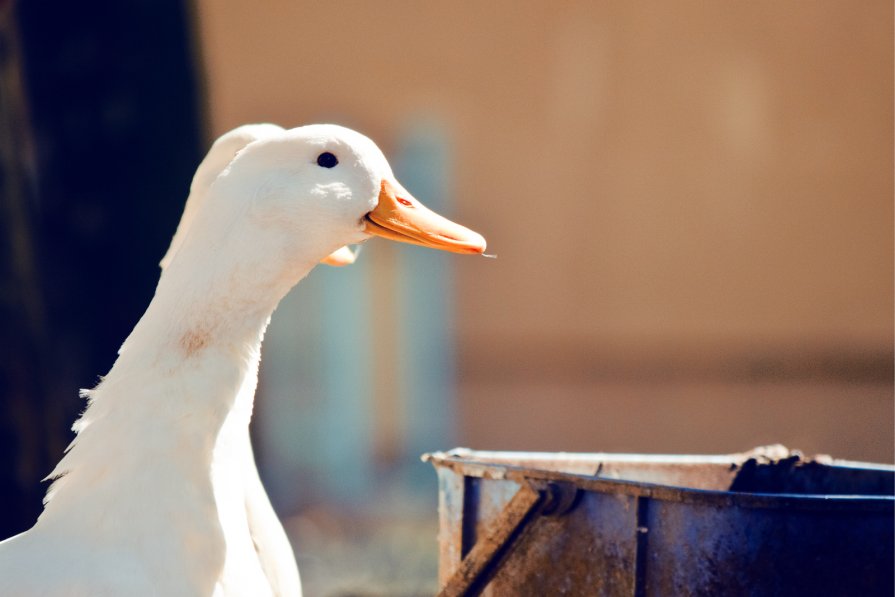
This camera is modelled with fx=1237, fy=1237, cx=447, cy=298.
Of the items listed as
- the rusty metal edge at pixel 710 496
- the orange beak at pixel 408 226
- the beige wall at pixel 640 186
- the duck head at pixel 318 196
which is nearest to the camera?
the rusty metal edge at pixel 710 496

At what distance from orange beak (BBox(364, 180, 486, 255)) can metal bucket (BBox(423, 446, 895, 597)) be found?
47 cm

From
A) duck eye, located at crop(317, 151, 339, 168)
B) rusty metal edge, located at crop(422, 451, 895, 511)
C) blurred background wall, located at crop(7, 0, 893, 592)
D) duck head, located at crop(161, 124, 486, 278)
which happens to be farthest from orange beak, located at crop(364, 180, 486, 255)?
blurred background wall, located at crop(7, 0, 893, 592)

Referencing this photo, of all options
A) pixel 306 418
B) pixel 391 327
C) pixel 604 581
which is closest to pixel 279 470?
pixel 306 418

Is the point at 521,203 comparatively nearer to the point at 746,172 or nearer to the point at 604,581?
the point at 746,172

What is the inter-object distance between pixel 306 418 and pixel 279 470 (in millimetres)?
303

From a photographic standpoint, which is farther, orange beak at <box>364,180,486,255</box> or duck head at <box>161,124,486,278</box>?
orange beak at <box>364,180,486,255</box>

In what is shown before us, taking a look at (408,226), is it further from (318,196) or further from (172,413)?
(172,413)

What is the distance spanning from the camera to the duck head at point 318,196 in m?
2.33

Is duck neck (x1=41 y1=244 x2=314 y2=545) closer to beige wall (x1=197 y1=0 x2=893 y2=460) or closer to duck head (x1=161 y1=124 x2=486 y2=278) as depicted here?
duck head (x1=161 y1=124 x2=486 y2=278)

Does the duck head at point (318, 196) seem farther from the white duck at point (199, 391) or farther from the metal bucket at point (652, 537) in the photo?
the metal bucket at point (652, 537)

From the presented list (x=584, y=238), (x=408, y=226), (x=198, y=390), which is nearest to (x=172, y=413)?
(x=198, y=390)

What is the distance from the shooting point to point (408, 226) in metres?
2.48

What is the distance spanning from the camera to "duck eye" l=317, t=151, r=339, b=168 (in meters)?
2.39

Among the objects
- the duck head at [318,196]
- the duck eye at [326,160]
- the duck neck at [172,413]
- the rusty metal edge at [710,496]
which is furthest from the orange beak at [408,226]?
the rusty metal edge at [710,496]
